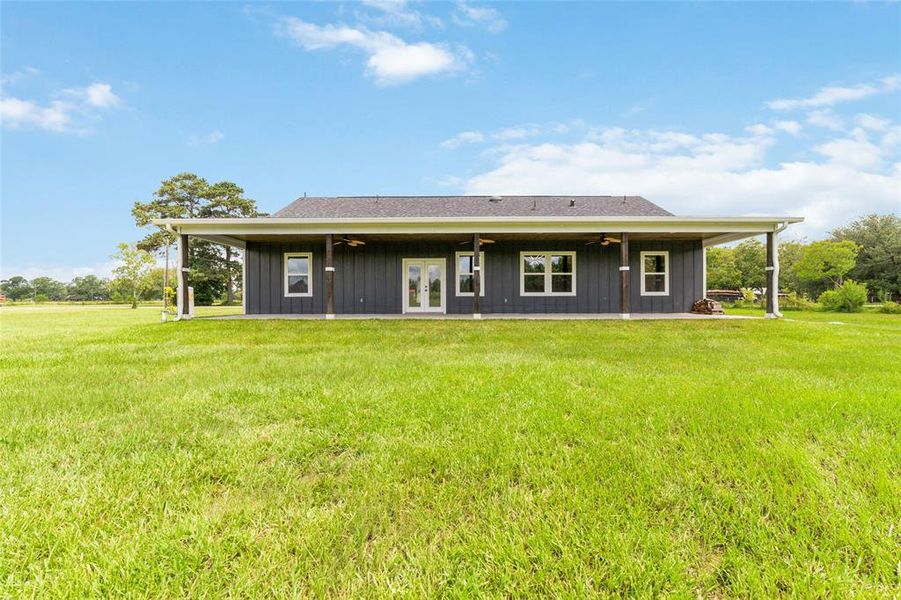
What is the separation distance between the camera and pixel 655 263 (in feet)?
43.8

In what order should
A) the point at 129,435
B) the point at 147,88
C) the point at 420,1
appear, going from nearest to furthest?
1. the point at 129,435
2. the point at 420,1
3. the point at 147,88

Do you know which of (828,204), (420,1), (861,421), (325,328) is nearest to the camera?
(861,421)

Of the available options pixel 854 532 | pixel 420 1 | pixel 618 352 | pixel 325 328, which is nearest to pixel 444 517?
pixel 854 532

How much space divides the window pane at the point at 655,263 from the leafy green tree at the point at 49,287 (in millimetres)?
77154

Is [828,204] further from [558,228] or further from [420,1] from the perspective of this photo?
[420,1]

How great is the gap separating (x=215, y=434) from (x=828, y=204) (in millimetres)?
46396

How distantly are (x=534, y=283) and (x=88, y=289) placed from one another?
70.0m

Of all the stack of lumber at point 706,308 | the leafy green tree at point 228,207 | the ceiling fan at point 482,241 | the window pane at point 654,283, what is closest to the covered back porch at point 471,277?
the window pane at point 654,283

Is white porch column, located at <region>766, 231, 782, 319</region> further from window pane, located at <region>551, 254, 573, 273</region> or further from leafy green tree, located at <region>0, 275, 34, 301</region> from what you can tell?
leafy green tree, located at <region>0, 275, 34, 301</region>

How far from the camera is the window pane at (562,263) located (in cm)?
1317

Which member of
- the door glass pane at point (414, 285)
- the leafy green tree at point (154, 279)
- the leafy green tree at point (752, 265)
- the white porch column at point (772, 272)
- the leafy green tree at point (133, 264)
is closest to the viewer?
the white porch column at point (772, 272)

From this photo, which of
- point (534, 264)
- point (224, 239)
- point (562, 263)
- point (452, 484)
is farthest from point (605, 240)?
point (224, 239)

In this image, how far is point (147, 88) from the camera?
17938mm

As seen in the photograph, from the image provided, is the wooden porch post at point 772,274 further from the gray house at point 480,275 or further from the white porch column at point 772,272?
the gray house at point 480,275
